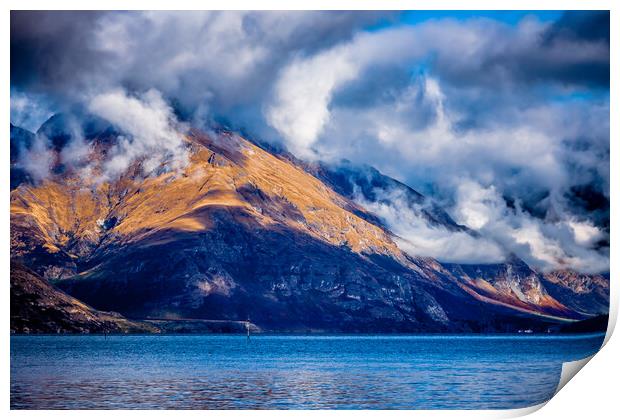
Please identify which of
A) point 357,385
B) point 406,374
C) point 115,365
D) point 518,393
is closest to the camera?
point 518,393

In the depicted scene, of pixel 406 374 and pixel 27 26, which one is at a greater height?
pixel 27 26

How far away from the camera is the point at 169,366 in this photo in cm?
9375

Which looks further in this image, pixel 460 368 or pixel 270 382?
pixel 460 368

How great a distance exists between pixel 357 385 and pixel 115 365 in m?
31.1

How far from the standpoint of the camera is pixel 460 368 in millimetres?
94438
